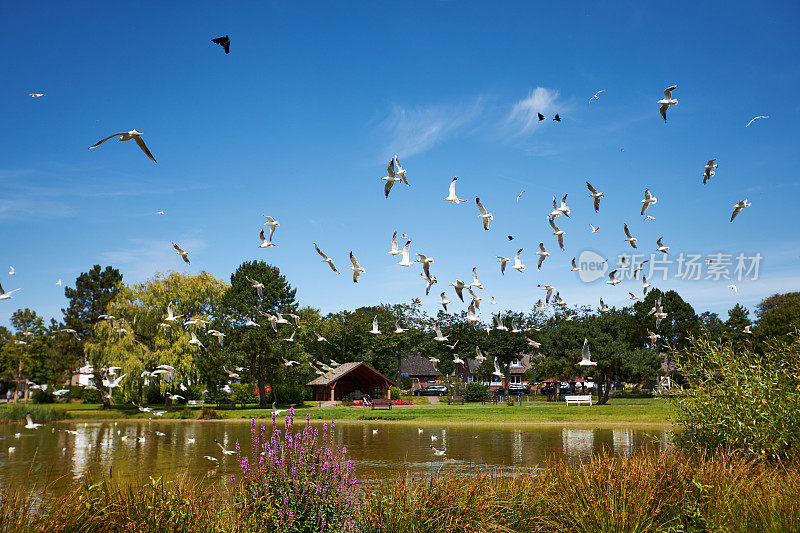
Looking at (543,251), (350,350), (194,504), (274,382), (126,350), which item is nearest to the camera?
(194,504)

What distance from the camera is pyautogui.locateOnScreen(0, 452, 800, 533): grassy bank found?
25.3ft

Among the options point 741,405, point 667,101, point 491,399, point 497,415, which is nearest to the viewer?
point 741,405

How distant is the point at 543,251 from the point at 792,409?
42.5 feet

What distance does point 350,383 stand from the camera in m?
70.8

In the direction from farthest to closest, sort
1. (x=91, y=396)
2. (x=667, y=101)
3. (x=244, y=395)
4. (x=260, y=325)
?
(x=91, y=396)
(x=244, y=395)
(x=260, y=325)
(x=667, y=101)

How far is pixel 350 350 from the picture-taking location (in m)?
82.5

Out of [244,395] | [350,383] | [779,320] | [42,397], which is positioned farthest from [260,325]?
[779,320]

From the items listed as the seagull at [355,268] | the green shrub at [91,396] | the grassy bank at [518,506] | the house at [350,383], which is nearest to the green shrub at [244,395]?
the house at [350,383]

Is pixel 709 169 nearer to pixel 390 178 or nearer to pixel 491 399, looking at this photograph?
pixel 390 178

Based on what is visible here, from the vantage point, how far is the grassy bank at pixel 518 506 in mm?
7699

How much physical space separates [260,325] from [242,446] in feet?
98.1

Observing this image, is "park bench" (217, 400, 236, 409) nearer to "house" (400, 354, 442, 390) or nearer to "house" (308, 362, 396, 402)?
"house" (308, 362, 396, 402)

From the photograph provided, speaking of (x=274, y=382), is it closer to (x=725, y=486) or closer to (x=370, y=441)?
(x=370, y=441)

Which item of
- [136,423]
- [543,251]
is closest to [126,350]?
[136,423]
